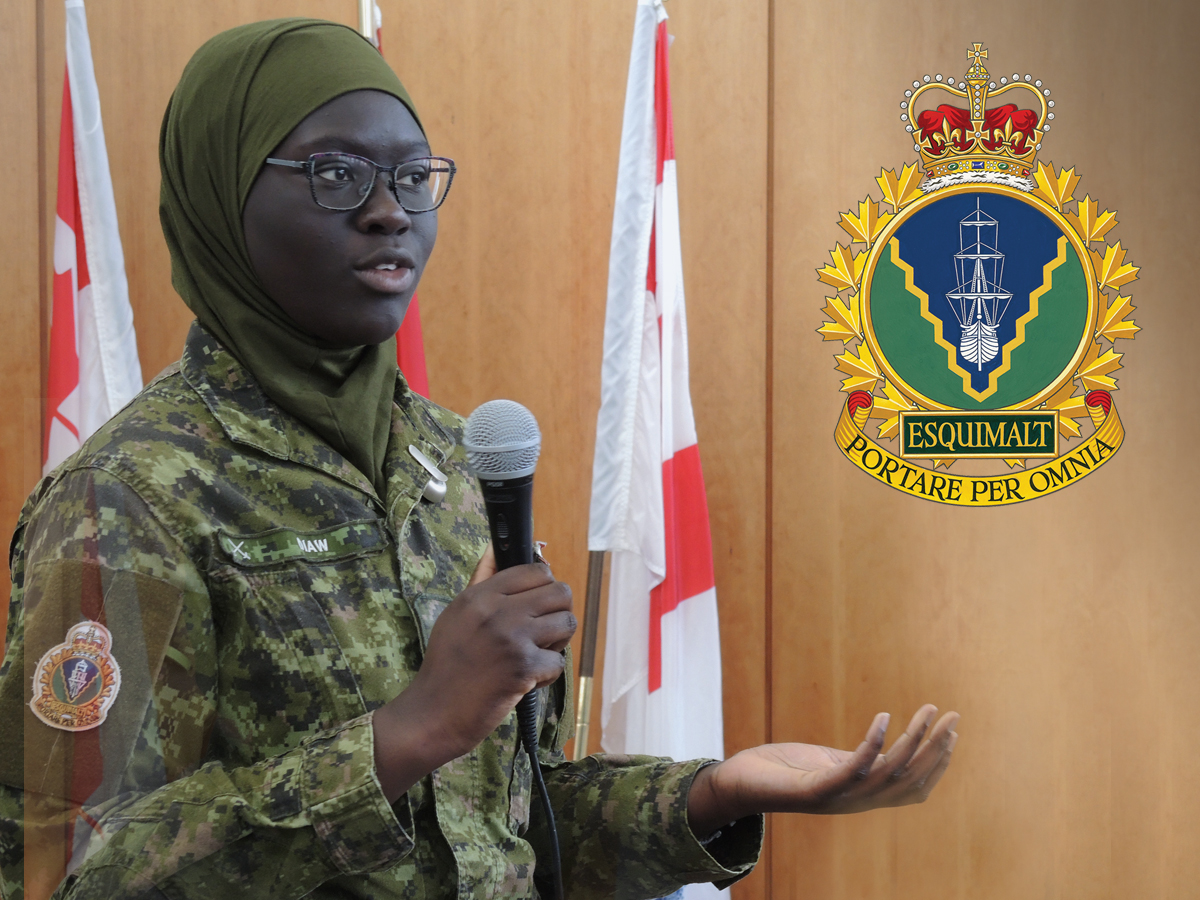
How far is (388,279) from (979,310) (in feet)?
6.97

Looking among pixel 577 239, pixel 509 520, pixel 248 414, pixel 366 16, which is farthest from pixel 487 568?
pixel 577 239

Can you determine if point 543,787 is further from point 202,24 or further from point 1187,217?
point 1187,217

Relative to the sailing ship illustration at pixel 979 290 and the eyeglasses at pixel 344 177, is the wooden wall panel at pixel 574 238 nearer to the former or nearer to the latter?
the sailing ship illustration at pixel 979 290

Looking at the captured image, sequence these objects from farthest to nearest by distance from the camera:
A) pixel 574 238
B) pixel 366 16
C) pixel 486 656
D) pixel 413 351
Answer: pixel 574 238, pixel 413 351, pixel 366 16, pixel 486 656

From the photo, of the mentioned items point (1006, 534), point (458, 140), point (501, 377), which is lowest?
point (1006, 534)

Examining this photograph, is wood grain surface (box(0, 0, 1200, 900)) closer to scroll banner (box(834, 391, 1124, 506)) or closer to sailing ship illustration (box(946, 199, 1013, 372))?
scroll banner (box(834, 391, 1124, 506))

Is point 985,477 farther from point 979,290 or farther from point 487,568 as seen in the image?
point 487,568

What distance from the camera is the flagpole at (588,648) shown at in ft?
7.29

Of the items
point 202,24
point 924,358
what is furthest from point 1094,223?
point 202,24

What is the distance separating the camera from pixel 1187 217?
2.67 m

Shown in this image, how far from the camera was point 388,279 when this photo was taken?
2.81 feet

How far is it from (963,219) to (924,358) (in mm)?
367

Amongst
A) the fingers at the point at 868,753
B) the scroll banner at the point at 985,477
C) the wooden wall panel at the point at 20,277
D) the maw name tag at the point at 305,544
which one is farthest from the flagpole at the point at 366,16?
the fingers at the point at 868,753

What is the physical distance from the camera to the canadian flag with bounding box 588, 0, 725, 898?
7.64 ft
